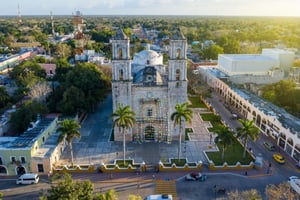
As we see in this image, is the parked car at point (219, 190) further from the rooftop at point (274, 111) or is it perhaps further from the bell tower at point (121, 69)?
the bell tower at point (121, 69)

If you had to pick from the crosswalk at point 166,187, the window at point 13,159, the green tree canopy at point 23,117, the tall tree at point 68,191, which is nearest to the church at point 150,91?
the crosswalk at point 166,187

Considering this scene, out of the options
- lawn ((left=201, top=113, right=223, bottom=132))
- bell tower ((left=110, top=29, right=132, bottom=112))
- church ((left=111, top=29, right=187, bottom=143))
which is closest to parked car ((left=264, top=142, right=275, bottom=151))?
lawn ((left=201, top=113, right=223, bottom=132))

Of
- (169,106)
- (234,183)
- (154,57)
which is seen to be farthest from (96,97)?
(234,183)

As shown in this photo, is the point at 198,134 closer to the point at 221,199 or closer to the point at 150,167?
the point at 150,167

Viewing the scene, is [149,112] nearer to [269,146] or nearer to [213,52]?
[269,146]

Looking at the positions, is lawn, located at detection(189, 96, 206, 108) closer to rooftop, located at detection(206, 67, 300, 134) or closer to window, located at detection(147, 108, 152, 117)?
rooftop, located at detection(206, 67, 300, 134)

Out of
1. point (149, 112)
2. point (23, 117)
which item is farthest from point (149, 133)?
A: point (23, 117)

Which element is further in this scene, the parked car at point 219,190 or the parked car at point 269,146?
the parked car at point 269,146

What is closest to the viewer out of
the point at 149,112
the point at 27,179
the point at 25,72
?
the point at 27,179
